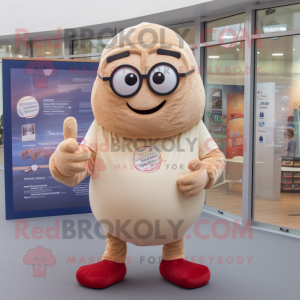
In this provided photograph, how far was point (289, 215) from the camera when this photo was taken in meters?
4.66

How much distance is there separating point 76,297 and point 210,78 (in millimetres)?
3772

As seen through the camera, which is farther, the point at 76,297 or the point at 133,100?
the point at 76,297

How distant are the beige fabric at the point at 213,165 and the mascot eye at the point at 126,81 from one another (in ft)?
2.37

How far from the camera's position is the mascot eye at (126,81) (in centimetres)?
235

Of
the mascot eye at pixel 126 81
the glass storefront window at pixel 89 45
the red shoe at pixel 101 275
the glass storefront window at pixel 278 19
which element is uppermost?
the glass storefront window at pixel 89 45

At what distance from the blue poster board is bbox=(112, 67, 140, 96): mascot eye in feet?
9.01

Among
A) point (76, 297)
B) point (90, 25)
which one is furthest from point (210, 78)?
point (76, 297)

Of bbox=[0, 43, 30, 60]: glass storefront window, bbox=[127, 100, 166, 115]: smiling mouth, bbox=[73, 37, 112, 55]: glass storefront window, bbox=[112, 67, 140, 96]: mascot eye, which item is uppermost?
bbox=[0, 43, 30, 60]: glass storefront window

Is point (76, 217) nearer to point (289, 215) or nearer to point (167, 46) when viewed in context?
point (289, 215)

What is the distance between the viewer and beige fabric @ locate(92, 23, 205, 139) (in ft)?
7.79

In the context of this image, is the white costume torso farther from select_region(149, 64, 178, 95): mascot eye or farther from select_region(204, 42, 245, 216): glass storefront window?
select_region(204, 42, 245, 216): glass storefront window

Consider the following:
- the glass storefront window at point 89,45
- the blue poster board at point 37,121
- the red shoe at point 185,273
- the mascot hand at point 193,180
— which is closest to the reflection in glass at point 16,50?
the glass storefront window at point 89,45

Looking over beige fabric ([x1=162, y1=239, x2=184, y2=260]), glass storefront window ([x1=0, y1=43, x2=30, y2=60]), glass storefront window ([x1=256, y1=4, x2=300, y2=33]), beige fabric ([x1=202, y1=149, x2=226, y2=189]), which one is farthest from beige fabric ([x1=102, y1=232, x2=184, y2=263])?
glass storefront window ([x1=0, y1=43, x2=30, y2=60])

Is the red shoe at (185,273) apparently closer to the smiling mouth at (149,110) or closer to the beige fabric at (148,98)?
the beige fabric at (148,98)
